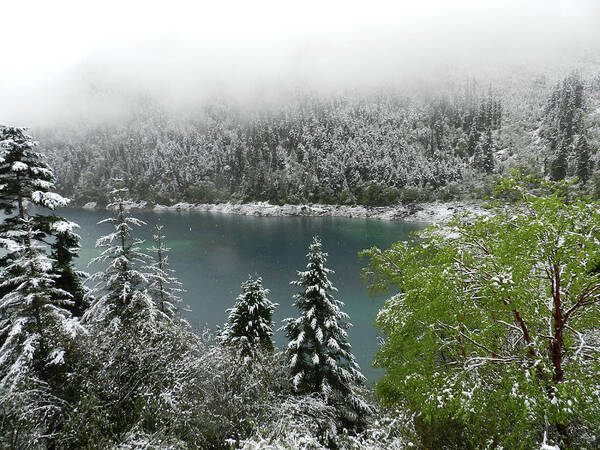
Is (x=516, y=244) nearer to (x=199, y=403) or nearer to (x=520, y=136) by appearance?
(x=199, y=403)

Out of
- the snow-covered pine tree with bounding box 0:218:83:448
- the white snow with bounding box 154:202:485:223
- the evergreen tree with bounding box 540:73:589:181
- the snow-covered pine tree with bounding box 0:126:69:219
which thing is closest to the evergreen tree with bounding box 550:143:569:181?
the evergreen tree with bounding box 540:73:589:181

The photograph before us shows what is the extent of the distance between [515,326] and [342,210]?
476 feet

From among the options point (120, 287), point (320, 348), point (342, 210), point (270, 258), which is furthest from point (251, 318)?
point (342, 210)

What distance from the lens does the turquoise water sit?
43394 mm

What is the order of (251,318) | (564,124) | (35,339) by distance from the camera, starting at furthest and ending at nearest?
(564,124), (251,318), (35,339)

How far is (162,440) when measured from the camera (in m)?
8.97

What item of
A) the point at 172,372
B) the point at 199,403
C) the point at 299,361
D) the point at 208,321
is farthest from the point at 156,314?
the point at 208,321

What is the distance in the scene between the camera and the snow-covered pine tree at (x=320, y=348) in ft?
56.5

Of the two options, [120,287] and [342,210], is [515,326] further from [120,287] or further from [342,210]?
[342,210]

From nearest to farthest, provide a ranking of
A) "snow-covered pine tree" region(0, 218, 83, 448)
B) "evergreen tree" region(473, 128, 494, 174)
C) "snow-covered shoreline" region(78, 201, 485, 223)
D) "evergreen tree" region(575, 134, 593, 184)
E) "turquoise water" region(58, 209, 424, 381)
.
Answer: "snow-covered pine tree" region(0, 218, 83, 448) < "turquoise water" region(58, 209, 424, 381) < "evergreen tree" region(575, 134, 593, 184) < "snow-covered shoreline" region(78, 201, 485, 223) < "evergreen tree" region(473, 128, 494, 174)

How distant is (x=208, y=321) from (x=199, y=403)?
105 ft

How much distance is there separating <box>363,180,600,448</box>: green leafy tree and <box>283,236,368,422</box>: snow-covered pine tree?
7748mm

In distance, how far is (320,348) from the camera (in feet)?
57.5

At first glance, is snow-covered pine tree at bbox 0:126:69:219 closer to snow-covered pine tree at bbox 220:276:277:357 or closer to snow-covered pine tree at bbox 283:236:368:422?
snow-covered pine tree at bbox 220:276:277:357
